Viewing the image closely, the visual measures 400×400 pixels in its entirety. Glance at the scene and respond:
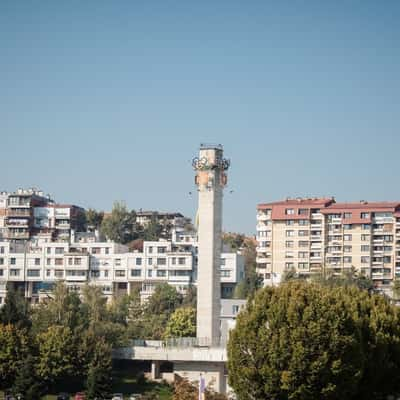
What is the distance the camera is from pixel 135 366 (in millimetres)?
68625

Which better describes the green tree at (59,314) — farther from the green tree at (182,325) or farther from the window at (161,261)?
the window at (161,261)

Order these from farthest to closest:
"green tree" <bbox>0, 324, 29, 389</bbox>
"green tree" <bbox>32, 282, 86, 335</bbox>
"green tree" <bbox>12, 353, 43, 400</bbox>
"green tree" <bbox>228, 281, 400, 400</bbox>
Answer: "green tree" <bbox>32, 282, 86, 335</bbox> < "green tree" <bbox>0, 324, 29, 389</bbox> < "green tree" <bbox>12, 353, 43, 400</bbox> < "green tree" <bbox>228, 281, 400, 400</bbox>

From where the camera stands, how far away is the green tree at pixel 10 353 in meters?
58.4

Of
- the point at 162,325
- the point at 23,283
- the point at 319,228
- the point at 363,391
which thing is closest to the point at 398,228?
the point at 319,228

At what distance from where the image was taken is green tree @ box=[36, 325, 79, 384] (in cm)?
5912

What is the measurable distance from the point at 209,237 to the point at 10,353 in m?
13.6

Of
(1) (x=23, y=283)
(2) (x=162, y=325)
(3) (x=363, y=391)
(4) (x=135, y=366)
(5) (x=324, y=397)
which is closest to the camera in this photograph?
(5) (x=324, y=397)

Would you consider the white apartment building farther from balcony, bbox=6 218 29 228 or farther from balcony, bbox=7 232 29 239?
balcony, bbox=6 218 29 228

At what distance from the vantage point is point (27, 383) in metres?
55.6

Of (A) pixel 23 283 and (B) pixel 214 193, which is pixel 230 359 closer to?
(B) pixel 214 193

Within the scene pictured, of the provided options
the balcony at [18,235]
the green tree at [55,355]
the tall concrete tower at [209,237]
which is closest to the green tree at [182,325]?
the tall concrete tower at [209,237]

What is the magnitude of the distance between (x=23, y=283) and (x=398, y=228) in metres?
34.1

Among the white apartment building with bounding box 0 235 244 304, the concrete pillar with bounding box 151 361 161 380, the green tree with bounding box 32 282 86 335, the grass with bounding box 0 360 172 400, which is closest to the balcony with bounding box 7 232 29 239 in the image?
the white apartment building with bounding box 0 235 244 304

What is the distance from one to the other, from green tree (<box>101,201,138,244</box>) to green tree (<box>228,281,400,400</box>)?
65.6 metres
